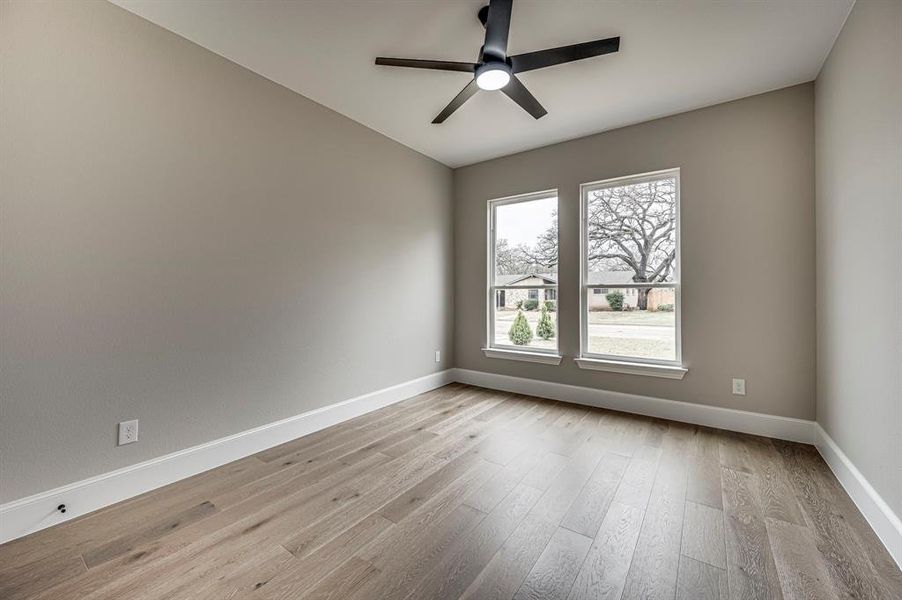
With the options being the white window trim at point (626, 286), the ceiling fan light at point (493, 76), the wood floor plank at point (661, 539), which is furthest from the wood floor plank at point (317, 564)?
the white window trim at point (626, 286)

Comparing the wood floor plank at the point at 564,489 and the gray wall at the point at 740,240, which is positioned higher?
the gray wall at the point at 740,240

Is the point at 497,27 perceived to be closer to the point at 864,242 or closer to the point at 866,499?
the point at 864,242

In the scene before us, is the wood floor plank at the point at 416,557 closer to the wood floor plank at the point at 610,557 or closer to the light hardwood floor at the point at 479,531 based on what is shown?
the light hardwood floor at the point at 479,531

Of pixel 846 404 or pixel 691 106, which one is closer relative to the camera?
pixel 846 404

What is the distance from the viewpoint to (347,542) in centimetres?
166

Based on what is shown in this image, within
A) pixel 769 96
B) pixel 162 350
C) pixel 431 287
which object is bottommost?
pixel 162 350

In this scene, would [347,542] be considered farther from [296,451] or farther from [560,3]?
[560,3]

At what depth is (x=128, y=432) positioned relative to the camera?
2039mm

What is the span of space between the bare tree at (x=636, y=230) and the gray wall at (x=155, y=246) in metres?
2.35

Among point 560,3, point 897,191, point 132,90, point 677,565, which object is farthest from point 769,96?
point 132,90

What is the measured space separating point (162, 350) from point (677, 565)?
2825 millimetres

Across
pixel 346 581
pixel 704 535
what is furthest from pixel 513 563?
pixel 704 535

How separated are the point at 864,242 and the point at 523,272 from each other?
266 centimetres

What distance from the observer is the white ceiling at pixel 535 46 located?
6.77 feet
